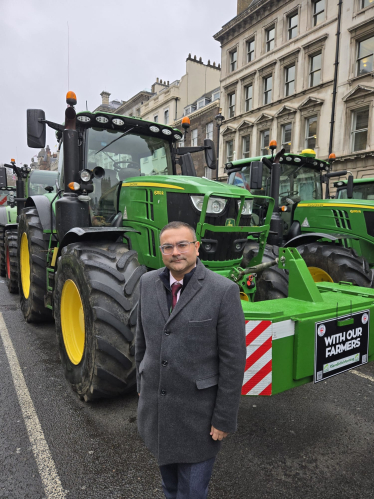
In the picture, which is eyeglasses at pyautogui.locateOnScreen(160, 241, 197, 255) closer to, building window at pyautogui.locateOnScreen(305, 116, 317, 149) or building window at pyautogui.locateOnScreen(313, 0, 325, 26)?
building window at pyautogui.locateOnScreen(305, 116, 317, 149)

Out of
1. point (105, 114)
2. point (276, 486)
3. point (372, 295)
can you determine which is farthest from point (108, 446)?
point (105, 114)

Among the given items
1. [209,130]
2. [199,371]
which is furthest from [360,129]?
[199,371]

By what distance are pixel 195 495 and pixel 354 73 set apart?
19.5 meters

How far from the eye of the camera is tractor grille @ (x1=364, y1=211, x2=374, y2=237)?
18.1 ft

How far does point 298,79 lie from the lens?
63.0 ft

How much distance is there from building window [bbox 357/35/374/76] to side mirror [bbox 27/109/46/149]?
17.5 metres

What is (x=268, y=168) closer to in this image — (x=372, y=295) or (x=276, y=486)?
(x=372, y=295)

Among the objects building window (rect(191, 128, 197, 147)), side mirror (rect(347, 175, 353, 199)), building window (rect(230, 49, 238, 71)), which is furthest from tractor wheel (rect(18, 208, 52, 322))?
building window (rect(191, 128, 197, 147))

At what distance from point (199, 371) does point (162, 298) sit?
0.37 metres

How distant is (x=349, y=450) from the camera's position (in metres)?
2.60

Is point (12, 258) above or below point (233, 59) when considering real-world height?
below

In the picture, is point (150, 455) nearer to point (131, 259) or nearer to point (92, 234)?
point (131, 259)

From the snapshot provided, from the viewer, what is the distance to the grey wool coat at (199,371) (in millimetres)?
1554

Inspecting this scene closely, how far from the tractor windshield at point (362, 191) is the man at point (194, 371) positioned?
645 centimetres
